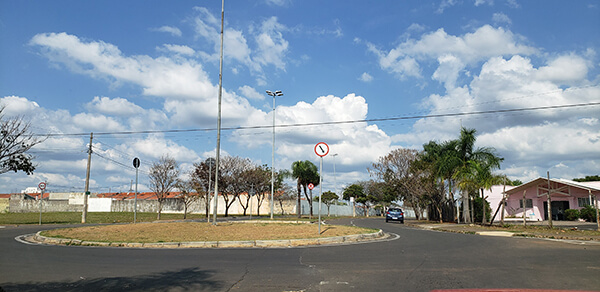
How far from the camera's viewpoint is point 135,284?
702 cm

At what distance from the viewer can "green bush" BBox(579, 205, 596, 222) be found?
104 feet

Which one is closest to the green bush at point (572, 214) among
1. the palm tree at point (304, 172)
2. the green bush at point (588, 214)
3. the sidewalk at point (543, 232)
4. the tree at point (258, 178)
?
the green bush at point (588, 214)

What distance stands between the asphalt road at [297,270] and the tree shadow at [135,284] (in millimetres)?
16

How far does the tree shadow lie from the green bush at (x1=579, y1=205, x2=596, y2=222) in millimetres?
34123

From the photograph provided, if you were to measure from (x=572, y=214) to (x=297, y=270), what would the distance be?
112ft

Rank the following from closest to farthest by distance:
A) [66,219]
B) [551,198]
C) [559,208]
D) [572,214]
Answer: [572,214], [559,208], [551,198], [66,219]

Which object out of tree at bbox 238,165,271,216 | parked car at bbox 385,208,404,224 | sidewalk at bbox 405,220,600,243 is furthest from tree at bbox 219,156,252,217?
sidewalk at bbox 405,220,600,243

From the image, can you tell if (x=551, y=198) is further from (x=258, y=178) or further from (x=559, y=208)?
(x=258, y=178)

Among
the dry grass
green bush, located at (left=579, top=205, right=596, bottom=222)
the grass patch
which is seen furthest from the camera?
the grass patch

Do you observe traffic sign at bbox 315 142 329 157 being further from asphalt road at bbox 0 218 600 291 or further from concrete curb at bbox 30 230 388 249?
asphalt road at bbox 0 218 600 291

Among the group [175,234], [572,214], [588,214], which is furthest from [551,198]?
[175,234]

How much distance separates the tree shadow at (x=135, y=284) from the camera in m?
6.69

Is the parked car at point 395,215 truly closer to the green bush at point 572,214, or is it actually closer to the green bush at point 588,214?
the green bush at point 572,214

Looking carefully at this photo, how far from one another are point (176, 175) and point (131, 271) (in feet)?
120
